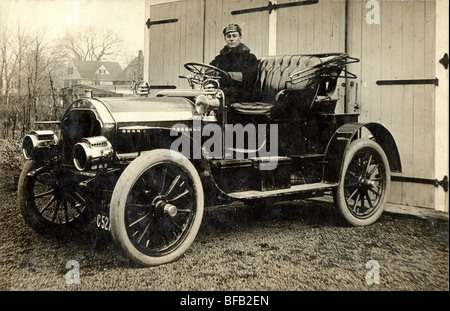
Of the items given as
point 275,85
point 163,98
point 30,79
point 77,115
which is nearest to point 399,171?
point 275,85

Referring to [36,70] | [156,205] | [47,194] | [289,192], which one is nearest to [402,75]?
[289,192]

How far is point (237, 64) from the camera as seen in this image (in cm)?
442

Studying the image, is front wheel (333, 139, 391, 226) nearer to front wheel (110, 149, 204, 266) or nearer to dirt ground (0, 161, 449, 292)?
dirt ground (0, 161, 449, 292)

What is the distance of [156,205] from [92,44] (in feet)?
5.50

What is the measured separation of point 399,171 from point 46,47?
11.8 feet

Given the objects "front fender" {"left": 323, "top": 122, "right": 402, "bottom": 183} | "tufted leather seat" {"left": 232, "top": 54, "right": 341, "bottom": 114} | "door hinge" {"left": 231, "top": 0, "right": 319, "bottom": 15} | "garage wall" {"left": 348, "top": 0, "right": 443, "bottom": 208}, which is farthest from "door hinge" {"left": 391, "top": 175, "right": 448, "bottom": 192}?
"door hinge" {"left": 231, "top": 0, "right": 319, "bottom": 15}

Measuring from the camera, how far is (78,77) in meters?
4.53

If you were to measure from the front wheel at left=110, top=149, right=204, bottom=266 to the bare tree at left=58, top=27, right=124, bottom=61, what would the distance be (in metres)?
1.45

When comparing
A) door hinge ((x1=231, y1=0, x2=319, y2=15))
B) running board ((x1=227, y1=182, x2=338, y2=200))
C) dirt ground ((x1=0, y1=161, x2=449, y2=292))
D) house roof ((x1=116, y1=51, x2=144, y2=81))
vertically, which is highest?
door hinge ((x1=231, y1=0, x2=319, y2=15))

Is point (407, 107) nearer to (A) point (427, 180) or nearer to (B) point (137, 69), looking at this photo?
(A) point (427, 180)

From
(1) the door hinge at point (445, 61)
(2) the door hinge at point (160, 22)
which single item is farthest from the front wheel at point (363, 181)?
(2) the door hinge at point (160, 22)

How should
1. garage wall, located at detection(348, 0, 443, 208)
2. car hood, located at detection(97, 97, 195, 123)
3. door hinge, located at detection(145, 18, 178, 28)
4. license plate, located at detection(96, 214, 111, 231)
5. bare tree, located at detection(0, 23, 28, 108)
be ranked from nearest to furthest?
license plate, located at detection(96, 214, 111, 231) → car hood, located at detection(97, 97, 195, 123) → bare tree, located at detection(0, 23, 28, 108) → garage wall, located at detection(348, 0, 443, 208) → door hinge, located at detection(145, 18, 178, 28)

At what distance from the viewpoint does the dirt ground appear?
2758 millimetres

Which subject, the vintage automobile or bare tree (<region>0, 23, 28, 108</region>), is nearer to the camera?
the vintage automobile
